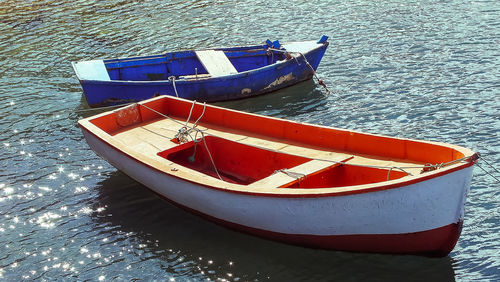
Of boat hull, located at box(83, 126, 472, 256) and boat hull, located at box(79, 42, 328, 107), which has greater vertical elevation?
boat hull, located at box(79, 42, 328, 107)

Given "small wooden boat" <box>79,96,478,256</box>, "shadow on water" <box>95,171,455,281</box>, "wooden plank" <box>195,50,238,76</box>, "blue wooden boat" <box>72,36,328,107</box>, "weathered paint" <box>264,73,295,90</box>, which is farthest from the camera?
"weathered paint" <box>264,73,295,90</box>

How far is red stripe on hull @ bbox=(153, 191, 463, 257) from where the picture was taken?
858 cm

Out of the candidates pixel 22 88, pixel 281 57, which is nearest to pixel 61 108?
pixel 22 88

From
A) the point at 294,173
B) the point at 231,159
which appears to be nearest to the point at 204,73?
the point at 231,159

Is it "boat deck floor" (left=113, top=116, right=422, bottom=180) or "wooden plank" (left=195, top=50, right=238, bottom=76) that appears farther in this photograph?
"wooden plank" (left=195, top=50, right=238, bottom=76)

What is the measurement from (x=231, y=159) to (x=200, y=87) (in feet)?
14.8

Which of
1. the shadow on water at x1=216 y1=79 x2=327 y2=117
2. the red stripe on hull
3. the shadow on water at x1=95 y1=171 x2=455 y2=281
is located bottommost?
the shadow on water at x1=95 y1=171 x2=455 y2=281

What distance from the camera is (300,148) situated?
1084 centimetres

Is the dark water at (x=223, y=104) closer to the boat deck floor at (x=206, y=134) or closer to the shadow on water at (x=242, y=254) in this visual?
the shadow on water at (x=242, y=254)

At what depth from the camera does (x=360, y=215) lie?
8.54 meters

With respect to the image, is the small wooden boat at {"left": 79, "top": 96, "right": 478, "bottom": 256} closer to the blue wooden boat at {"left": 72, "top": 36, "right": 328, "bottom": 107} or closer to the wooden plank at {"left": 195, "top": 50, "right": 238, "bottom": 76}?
the blue wooden boat at {"left": 72, "top": 36, "right": 328, "bottom": 107}

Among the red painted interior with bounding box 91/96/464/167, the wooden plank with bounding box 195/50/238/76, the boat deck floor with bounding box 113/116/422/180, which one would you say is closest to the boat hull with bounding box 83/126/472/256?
the red painted interior with bounding box 91/96/464/167

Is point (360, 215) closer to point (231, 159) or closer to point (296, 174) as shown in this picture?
point (296, 174)

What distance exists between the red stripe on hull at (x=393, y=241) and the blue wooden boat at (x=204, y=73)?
275 inches
